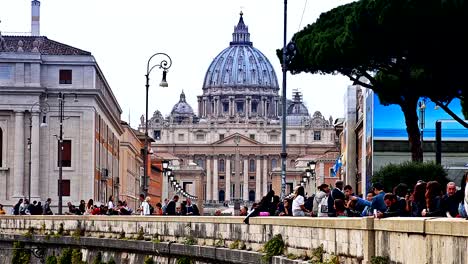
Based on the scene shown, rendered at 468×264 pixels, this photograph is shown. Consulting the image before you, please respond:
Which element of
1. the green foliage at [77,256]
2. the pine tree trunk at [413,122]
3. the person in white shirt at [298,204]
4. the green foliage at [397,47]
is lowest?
the green foliage at [77,256]

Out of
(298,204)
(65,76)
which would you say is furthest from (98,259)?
(65,76)

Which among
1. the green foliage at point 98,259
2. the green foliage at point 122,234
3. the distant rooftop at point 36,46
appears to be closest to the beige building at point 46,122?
the distant rooftop at point 36,46

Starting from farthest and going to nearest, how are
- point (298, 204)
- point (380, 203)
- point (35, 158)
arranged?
1. point (35, 158)
2. point (298, 204)
3. point (380, 203)

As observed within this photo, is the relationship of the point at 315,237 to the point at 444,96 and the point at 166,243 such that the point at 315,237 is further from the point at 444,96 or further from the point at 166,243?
the point at 444,96

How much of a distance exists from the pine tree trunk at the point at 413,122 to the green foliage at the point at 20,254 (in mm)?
12063

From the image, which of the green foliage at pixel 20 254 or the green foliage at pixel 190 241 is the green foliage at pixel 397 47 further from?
the green foliage at pixel 20 254

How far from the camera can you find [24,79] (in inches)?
3548

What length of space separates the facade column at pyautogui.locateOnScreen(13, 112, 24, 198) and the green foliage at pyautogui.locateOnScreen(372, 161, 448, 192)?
4455cm

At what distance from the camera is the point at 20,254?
46156 mm

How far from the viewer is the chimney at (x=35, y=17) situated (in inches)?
3565

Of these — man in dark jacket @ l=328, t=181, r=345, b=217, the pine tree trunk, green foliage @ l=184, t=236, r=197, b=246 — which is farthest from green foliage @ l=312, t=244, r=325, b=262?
the pine tree trunk

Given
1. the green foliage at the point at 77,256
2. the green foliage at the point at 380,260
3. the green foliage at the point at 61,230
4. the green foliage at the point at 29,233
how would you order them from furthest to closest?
the green foliage at the point at 29,233
the green foliage at the point at 61,230
the green foliage at the point at 77,256
the green foliage at the point at 380,260

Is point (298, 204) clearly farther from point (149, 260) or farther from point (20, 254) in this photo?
point (20, 254)

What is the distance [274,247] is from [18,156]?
221 ft
